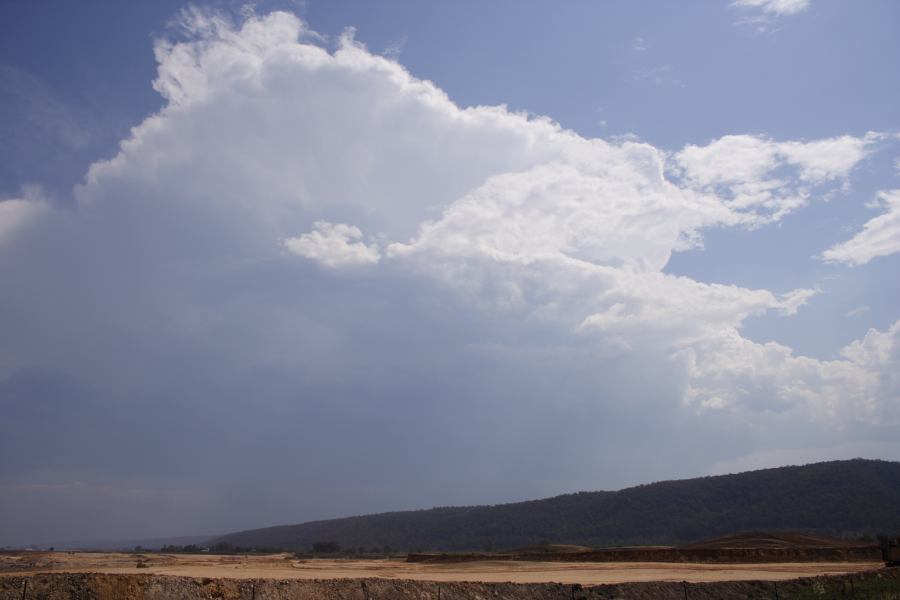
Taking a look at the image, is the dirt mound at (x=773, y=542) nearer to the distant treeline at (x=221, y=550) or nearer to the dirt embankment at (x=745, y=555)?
the dirt embankment at (x=745, y=555)

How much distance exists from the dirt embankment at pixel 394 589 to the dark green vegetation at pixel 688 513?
5206 cm

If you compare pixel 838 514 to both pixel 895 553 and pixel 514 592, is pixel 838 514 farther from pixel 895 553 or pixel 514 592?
pixel 514 592

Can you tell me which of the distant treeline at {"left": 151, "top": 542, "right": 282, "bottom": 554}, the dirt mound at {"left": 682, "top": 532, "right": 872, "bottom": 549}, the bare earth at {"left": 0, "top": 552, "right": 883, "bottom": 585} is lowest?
the distant treeline at {"left": 151, "top": 542, "right": 282, "bottom": 554}

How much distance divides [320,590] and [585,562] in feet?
95.1

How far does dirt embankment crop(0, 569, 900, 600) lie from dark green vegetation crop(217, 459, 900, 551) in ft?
171

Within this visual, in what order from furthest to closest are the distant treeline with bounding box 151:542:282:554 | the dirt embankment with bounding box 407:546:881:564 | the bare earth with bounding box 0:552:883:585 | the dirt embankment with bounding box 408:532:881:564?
the distant treeline with bounding box 151:542:282:554
the dirt embankment with bounding box 408:532:881:564
the dirt embankment with bounding box 407:546:881:564
the bare earth with bounding box 0:552:883:585

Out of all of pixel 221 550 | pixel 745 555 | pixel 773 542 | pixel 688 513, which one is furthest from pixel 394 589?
pixel 221 550

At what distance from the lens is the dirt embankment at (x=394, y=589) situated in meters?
21.2

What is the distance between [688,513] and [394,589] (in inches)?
3280

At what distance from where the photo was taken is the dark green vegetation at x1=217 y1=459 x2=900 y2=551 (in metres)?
86.2

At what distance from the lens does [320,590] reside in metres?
25.0

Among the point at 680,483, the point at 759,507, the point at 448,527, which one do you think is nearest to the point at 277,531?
the point at 448,527

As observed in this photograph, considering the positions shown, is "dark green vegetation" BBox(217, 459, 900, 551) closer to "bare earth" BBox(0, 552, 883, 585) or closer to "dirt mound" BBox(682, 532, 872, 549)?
"dirt mound" BBox(682, 532, 872, 549)

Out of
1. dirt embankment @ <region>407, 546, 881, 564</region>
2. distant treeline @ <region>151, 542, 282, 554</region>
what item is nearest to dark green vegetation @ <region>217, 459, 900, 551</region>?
distant treeline @ <region>151, 542, 282, 554</region>
